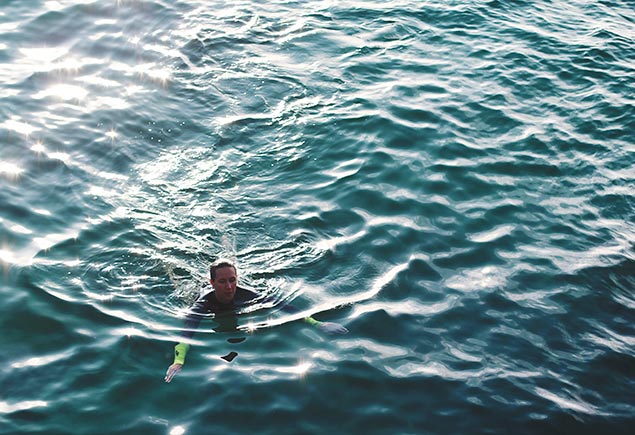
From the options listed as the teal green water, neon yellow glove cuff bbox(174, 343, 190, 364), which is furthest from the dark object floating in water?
neon yellow glove cuff bbox(174, 343, 190, 364)

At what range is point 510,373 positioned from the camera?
8523 mm

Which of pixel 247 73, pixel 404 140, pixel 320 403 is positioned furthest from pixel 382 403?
pixel 247 73

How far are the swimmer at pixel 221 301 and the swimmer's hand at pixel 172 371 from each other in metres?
0.17

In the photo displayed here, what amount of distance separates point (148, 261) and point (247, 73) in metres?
6.69

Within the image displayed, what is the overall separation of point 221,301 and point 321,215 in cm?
259

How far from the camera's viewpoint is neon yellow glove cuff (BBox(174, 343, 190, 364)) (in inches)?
334

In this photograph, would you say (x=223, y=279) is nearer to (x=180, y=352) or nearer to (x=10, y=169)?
(x=180, y=352)

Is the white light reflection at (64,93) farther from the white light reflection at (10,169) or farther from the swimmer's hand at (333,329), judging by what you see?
the swimmer's hand at (333,329)

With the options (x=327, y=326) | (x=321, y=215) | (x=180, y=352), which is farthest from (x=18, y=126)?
(x=327, y=326)

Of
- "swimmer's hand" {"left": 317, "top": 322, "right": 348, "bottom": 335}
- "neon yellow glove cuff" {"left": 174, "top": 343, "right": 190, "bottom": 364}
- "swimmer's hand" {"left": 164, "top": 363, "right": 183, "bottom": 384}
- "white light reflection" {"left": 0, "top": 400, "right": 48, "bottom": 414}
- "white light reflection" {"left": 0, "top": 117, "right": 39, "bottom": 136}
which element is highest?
"white light reflection" {"left": 0, "top": 117, "right": 39, "bottom": 136}

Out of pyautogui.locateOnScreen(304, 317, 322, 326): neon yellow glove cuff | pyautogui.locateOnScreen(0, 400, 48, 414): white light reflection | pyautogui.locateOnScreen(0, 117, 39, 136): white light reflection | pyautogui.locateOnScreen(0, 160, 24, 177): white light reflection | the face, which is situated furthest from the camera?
pyautogui.locateOnScreen(0, 117, 39, 136): white light reflection

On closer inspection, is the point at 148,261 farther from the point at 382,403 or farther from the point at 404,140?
the point at 404,140

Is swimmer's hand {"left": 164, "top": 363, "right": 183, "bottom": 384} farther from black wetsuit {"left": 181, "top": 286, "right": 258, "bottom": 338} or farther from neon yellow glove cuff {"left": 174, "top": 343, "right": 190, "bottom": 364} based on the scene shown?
black wetsuit {"left": 181, "top": 286, "right": 258, "bottom": 338}

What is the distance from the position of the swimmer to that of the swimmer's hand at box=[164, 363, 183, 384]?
169mm
